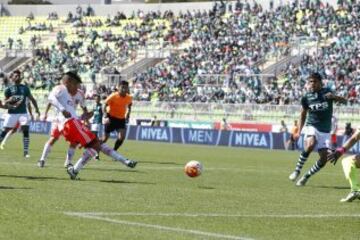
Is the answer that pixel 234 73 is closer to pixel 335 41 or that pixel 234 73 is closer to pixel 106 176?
pixel 335 41

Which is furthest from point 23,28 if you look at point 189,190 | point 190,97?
point 189,190

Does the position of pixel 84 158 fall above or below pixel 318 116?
below

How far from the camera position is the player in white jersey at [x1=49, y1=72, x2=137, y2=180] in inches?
727

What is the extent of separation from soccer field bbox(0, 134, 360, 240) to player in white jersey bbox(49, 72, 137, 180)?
420mm

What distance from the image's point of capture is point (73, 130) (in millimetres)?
18531

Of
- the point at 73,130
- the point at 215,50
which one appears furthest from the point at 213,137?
the point at 73,130

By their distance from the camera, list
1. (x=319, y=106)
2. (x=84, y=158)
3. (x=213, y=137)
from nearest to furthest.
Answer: (x=84, y=158)
(x=319, y=106)
(x=213, y=137)

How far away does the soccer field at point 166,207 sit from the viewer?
10516 mm

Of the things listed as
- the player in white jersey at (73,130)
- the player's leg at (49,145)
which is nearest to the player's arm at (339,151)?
the player in white jersey at (73,130)

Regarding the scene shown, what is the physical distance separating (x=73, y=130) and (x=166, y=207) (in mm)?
5764

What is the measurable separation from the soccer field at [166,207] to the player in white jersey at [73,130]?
0.42m

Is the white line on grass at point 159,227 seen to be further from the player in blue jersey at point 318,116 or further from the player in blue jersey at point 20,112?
the player in blue jersey at point 20,112

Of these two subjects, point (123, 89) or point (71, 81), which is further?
point (123, 89)

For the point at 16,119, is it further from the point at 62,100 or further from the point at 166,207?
the point at 166,207
